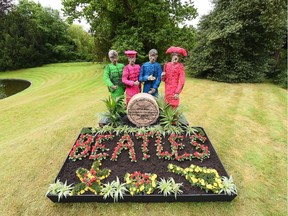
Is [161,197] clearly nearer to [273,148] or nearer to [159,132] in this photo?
[159,132]

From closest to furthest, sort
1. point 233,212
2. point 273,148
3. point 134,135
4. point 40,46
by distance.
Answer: point 233,212, point 134,135, point 273,148, point 40,46

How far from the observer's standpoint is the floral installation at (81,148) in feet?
16.2

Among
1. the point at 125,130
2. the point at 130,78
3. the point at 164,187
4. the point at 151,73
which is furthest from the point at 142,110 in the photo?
the point at 164,187

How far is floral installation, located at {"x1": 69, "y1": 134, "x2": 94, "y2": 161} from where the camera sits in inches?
194

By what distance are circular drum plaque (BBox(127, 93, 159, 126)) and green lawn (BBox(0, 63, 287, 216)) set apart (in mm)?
2353

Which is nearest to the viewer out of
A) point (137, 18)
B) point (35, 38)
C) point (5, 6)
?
point (137, 18)

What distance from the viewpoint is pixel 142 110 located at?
5754mm

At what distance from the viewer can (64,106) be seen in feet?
34.5

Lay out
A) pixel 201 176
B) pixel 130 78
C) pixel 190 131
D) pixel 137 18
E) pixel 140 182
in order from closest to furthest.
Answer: pixel 140 182, pixel 201 176, pixel 190 131, pixel 130 78, pixel 137 18

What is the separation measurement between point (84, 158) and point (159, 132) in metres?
2.29

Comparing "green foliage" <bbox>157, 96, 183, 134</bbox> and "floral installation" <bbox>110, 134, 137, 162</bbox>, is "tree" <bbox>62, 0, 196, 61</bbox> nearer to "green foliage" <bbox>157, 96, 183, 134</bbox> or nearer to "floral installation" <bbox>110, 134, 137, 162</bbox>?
"green foliage" <bbox>157, 96, 183, 134</bbox>

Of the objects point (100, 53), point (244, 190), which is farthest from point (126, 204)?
point (100, 53)

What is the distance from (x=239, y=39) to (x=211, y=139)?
10516mm

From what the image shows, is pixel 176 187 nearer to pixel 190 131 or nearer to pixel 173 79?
pixel 190 131
